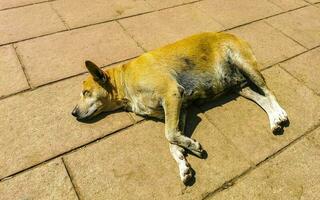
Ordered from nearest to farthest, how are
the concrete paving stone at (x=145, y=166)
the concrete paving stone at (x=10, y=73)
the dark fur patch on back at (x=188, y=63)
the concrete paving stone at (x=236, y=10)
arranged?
1. the concrete paving stone at (x=145, y=166)
2. the dark fur patch on back at (x=188, y=63)
3. the concrete paving stone at (x=10, y=73)
4. the concrete paving stone at (x=236, y=10)

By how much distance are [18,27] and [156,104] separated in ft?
12.2

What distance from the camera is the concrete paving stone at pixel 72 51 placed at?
5.95 m

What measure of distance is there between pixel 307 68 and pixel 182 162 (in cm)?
345

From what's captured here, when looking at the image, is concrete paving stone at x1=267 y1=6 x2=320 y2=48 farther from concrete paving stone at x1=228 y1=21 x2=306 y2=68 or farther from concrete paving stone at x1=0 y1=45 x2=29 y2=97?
concrete paving stone at x1=0 y1=45 x2=29 y2=97

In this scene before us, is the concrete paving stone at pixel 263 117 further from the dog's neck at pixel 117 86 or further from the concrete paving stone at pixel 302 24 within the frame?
the concrete paving stone at pixel 302 24

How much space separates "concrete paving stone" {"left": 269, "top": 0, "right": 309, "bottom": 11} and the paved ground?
869 mm

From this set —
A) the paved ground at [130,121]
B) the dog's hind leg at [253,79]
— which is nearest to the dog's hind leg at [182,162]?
the paved ground at [130,121]

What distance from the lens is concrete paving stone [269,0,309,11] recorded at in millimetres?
8489

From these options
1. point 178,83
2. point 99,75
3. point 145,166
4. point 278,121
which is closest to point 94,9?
point 99,75

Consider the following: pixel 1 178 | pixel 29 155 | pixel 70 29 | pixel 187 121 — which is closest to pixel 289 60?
pixel 187 121

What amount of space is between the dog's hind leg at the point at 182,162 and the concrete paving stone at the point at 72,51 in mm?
2336

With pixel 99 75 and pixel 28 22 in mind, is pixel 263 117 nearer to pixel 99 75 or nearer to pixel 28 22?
pixel 99 75

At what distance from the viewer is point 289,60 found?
21.5 ft

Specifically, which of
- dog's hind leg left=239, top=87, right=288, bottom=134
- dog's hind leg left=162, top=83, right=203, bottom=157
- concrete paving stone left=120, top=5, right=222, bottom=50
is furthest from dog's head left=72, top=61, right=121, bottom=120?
dog's hind leg left=239, top=87, right=288, bottom=134
